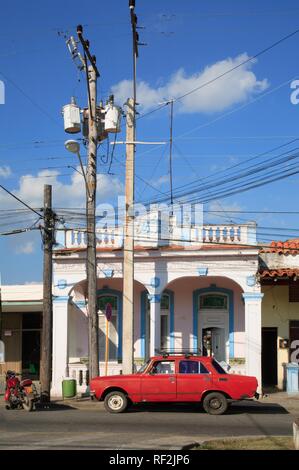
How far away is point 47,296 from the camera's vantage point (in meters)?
21.2

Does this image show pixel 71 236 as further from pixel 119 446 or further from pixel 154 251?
pixel 119 446

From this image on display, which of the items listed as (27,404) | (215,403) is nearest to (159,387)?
(215,403)

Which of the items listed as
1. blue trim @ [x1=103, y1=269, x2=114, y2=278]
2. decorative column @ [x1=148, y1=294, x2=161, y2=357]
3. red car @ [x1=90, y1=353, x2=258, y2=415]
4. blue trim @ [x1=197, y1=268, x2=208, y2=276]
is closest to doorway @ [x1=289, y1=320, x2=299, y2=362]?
blue trim @ [x1=197, y1=268, x2=208, y2=276]

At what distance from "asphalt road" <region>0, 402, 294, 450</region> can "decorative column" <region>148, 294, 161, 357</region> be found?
13.9 feet

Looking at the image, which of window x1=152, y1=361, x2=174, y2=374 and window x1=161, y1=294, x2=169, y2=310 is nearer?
window x1=152, y1=361, x2=174, y2=374

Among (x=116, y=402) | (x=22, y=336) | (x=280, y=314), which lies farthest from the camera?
(x=22, y=336)

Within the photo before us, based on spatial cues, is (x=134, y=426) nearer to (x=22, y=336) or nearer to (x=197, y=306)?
(x=197, y=306)

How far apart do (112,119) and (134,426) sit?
35.1ft

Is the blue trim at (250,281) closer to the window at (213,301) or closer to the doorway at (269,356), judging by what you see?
Answer: the window at (213,301)

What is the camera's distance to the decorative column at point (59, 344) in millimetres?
22984

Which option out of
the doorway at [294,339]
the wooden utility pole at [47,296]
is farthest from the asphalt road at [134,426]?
the doorway at [294,339]

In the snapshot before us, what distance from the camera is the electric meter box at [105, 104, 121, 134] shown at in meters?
21.3

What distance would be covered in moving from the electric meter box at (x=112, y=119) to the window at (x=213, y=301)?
25.0 ft

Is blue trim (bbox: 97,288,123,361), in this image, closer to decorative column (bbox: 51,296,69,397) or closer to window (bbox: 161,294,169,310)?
window (bbox: 161,294,169,310)
